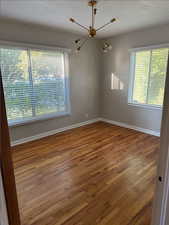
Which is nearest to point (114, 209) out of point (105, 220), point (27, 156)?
point (105, 220)

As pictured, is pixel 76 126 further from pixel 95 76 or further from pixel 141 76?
pixel 141 76

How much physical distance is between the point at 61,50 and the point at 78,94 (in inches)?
52.0

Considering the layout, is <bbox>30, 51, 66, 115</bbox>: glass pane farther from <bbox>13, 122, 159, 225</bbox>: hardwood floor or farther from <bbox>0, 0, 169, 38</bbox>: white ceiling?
<bbox>13, 122, 159, 225</bbox>: hardwood floor

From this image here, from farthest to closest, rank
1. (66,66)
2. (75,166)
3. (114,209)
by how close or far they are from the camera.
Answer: (66,66)
(75,166)
(114,209)

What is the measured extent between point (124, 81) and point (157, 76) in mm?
936

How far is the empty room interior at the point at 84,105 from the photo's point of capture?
198 cm

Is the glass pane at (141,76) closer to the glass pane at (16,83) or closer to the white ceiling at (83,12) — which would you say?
the white ceiling at (83,12)

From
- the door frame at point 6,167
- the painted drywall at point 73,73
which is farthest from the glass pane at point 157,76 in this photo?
the door frame at point 6,167

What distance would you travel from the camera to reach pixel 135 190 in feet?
6.90

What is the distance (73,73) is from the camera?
433 centimetres

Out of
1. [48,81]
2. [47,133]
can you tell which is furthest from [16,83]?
[47,133]

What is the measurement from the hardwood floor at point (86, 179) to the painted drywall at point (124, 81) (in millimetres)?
592

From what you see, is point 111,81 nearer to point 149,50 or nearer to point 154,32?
point 149,50

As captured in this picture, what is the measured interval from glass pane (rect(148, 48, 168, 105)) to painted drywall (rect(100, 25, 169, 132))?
0.24 meters
